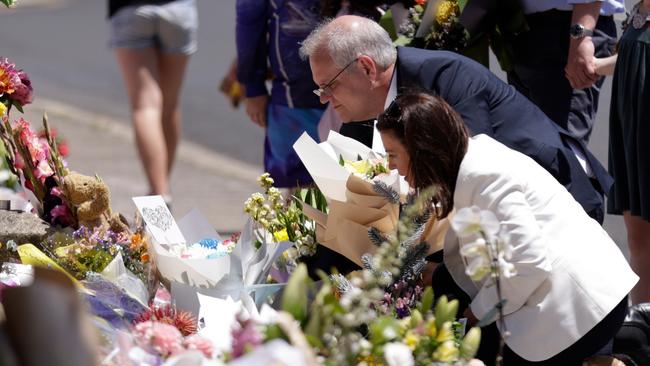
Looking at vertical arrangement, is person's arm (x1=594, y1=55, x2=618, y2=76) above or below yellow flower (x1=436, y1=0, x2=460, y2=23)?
below

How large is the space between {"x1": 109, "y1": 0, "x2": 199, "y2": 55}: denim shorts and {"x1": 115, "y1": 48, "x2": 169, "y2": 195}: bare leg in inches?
2.1

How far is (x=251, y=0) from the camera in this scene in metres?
5.52

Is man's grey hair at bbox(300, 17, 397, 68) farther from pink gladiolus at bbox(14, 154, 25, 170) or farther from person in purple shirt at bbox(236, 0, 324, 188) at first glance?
person in purple shirt at bbox(236, 0, 324, 188)

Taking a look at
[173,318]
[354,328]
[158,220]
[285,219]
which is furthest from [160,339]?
[285,219]

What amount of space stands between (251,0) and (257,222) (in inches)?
84.4

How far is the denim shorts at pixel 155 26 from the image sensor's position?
6.45 meters

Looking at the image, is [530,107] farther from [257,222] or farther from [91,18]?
[91,18]

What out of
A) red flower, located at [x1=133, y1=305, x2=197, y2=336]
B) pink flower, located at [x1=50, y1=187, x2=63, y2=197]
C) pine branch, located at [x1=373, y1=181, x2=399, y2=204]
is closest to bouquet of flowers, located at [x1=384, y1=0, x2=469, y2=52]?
pine branch, located at [x1=373, y1=181, x2=399, y2=204]

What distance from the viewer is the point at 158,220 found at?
357 cm

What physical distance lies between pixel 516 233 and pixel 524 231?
2 centimetres

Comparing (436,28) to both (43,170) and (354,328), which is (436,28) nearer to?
(43,170)

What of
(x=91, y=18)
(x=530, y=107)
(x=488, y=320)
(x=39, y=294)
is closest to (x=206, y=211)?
(x=530, y=107)

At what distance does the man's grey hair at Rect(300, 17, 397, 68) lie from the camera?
379 centimetres

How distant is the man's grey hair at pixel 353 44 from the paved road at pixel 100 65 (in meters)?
5.14
